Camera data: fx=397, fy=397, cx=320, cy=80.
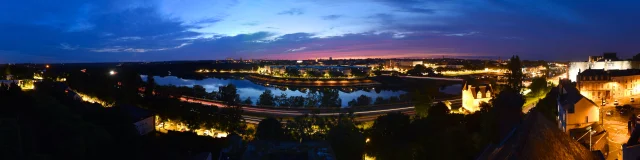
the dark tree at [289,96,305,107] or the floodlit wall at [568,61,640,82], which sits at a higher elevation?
the floodlit wall at [568,61,640,82]

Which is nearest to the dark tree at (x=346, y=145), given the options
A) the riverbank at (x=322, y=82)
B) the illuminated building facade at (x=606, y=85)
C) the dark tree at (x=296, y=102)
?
the illuminated building facade at (x=606, y=85)

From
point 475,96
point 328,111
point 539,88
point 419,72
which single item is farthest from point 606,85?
point 419,72

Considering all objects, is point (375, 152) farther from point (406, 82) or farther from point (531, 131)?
point (406, 82)

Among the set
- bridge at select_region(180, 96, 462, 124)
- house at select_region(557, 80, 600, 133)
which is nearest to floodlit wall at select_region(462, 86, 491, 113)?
bridge at select_region(180, 96, 462, 124)

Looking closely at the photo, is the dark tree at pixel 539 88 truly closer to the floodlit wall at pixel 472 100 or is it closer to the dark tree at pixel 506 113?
the floodlit wall at pixel 472 100

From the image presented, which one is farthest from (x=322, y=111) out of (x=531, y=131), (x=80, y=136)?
(x=531, y=131)

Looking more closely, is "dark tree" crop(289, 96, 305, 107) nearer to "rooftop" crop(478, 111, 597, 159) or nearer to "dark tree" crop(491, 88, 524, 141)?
"dark tree" crop(491, 88, 524, 141)
